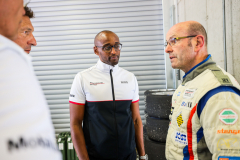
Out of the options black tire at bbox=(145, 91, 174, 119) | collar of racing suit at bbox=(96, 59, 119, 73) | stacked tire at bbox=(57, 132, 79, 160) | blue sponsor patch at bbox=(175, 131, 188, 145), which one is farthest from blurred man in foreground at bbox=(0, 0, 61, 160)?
stacked tire at bbox=(57, 132, 79, 160)

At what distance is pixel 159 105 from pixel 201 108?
143 centimetres

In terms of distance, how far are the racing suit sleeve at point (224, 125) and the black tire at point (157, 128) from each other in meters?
1.51

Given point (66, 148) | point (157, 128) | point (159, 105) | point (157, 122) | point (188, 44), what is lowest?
point (66, 148)

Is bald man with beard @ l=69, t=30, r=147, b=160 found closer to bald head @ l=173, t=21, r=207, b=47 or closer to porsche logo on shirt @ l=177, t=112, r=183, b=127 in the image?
porsche logo on shirt @ l=177, t=112, r=183, b=127

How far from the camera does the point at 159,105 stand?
2.59 m

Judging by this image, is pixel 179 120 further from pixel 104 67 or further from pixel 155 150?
pixel 155 150

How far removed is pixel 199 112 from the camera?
1197mm

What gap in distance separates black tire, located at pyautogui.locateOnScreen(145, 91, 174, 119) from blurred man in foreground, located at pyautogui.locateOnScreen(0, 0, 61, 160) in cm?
234

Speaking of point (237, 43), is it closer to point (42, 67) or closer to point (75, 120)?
point (75, 120)

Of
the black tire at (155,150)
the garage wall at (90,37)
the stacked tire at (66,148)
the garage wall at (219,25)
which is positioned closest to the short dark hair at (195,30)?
the garage wall at (219,25)

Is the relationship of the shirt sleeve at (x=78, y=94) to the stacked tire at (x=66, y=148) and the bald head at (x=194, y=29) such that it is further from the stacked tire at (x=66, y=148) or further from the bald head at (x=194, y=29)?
the stacked tire at (x=66, y=148)

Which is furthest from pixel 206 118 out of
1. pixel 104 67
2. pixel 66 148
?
pixel 66 148

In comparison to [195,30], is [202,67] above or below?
below

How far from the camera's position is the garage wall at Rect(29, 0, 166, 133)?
153 inches
